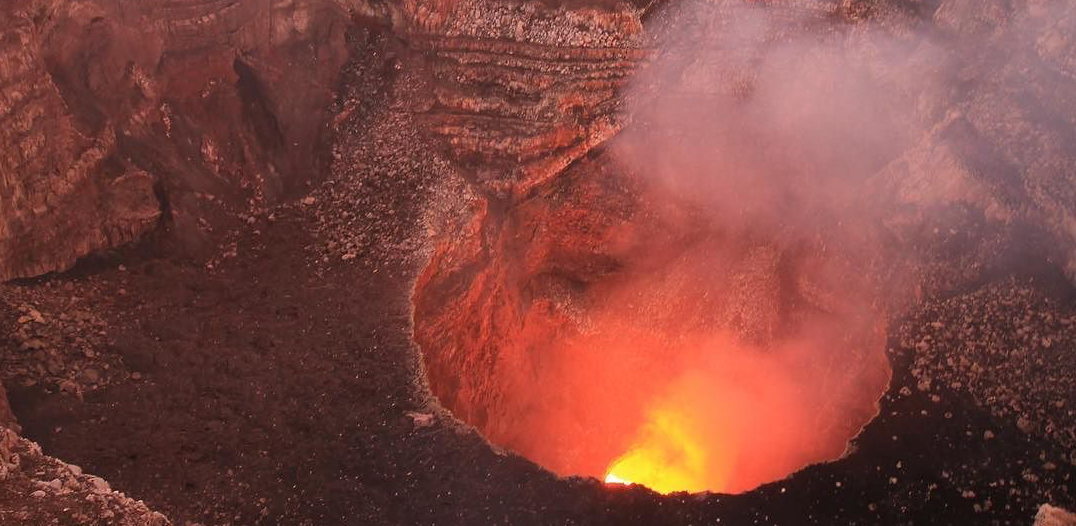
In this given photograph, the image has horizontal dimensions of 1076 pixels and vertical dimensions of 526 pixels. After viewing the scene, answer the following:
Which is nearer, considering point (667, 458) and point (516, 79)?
point (516, 79)

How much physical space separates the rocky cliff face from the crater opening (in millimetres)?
2910

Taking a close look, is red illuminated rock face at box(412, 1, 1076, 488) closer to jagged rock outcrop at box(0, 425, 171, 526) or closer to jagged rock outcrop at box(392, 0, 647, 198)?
jagged rock outcrop at box(392, 0, 647, 198)

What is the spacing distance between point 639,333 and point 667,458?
225cm

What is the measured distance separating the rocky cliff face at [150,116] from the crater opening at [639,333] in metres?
2.91

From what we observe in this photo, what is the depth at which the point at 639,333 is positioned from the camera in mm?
13414

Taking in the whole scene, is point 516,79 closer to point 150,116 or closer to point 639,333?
point 639,333

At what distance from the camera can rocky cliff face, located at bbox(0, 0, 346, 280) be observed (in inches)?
367

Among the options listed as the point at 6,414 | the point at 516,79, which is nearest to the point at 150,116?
the point at 6,414

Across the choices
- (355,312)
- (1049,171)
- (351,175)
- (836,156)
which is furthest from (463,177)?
(1049,171)

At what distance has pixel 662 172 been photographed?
12625 mm

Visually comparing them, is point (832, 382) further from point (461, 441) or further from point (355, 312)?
point (355, 312)

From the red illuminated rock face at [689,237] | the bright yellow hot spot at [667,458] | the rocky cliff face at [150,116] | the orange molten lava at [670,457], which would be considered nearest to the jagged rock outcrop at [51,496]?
the rocky cliff face at [150,116]

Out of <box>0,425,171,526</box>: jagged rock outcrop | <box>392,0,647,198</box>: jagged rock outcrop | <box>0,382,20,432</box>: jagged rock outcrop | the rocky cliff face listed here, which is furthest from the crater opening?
<box>0,425,171,526</box>: jagged rock outcrop

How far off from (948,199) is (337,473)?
7806mm
